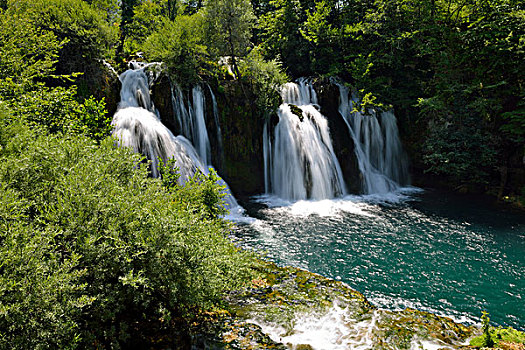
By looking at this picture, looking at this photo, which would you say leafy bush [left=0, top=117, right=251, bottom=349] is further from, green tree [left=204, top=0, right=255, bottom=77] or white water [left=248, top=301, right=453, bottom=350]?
green tree [left=204, top=0, right=255, bottom=77]

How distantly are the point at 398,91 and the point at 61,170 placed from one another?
24555 mm

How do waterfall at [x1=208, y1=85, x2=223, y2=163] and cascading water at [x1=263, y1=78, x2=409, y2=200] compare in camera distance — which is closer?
waterfall at [x1=208, y1=85, x2=223, y2=163]

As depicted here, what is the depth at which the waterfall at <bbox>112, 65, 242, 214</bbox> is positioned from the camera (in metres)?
14.5

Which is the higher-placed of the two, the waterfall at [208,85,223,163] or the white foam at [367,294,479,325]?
the waterfall at [208,85,223,163]

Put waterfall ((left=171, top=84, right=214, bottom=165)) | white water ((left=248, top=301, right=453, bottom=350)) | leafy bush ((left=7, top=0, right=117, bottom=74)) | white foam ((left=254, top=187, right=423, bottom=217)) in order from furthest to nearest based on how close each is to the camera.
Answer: waterfall ((left=171, top=84, right=214, bottom=165)) < white foam ((left=254, top=187, right=423, bottom=217)) < leafy bush ((left=7, top=0, right=117, bottom=74)) < white water ((left=248, top=301, right=453, bottom=350))

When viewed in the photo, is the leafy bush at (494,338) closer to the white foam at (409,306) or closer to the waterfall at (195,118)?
the white foam at (409,306)

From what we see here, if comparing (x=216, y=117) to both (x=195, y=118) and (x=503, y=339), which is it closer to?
(x=195, y=118)

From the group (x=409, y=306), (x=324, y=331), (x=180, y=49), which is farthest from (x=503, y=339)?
(x=180, y=49)

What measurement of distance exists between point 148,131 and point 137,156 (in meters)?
8.80

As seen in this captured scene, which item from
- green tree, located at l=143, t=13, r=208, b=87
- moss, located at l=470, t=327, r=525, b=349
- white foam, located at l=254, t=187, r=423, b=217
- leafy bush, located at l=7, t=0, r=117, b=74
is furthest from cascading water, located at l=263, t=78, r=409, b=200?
moss, located at l=470, t=327, r=525, b=349

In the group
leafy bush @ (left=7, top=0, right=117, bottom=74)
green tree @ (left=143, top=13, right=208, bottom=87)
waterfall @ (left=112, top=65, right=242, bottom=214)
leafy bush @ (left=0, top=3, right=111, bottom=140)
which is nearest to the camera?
leafy bush @ (left=0, top=3, right=111, bottom=140)

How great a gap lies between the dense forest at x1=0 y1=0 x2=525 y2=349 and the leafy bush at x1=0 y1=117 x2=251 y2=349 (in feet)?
0.08

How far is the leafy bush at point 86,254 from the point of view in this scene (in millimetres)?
3494

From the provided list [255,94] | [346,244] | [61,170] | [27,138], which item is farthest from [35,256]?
[255,94]
